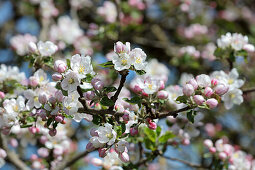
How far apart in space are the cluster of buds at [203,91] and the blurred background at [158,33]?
5.88 feet

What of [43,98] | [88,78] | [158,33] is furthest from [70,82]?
[158,33]

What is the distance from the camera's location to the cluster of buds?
1.74 metres

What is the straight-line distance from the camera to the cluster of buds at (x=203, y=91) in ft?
5.71

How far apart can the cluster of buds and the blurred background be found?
1.79 m

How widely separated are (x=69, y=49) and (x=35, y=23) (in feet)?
4.47

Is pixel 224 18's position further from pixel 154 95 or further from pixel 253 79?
pixel 154 95

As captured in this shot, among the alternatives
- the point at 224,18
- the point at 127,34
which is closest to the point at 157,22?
the point at 127,34

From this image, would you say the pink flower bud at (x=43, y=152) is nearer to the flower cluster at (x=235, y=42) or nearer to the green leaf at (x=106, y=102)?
the green leaf at (x=106, y=102)

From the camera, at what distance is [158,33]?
16.3 ft

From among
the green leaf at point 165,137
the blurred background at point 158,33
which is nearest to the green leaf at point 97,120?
the green leaf at point 165,137

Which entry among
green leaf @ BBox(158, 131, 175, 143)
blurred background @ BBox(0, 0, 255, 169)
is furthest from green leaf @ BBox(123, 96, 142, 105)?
blurred background @ BBox(0, 0, 255, 169)

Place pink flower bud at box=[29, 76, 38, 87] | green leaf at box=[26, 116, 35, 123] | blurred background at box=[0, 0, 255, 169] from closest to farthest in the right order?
green leaf at box=[26, 116, 35, 123] → pink flower bud at box=[29, 76, 38, 87] → blurred background at box=[0, 0, 255, 169]

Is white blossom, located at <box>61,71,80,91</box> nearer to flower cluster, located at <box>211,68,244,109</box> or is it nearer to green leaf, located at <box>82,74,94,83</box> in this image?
green leaf, located at <box>82,74,94,83</box>

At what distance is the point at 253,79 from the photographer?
4332 mm
